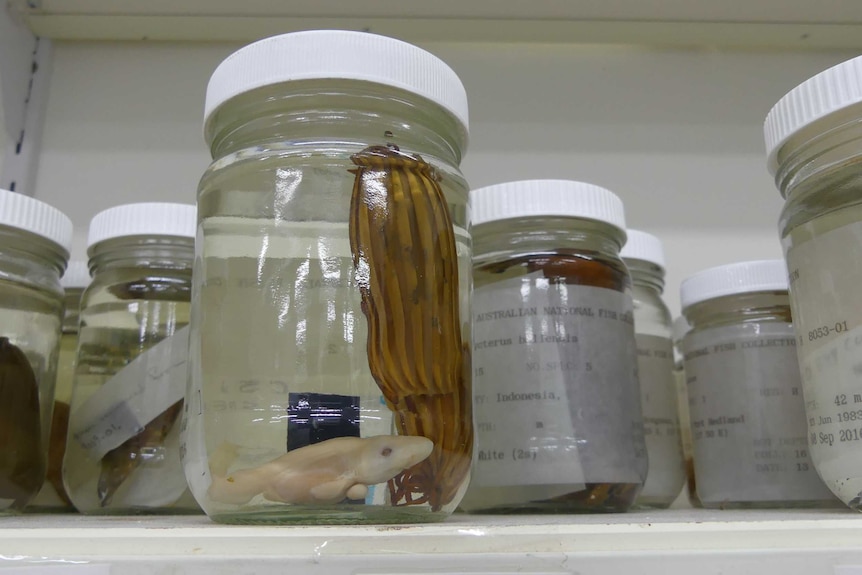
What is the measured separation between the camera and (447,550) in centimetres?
24

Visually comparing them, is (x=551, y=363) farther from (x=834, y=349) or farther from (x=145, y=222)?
(x=145, y=222)

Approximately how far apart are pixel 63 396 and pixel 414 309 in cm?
33

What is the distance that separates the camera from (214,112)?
14.5 inches

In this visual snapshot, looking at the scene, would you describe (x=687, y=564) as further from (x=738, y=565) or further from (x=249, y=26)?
(x=249, y=26)

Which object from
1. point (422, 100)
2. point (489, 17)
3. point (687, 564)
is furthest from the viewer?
point (489, 17)

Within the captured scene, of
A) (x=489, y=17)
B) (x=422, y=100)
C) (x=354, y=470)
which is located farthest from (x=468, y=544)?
(x=489, y=17)

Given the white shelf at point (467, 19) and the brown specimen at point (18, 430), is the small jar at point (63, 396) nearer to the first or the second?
the brown specimen at point (18, 430)

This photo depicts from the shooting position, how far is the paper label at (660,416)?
512 mm

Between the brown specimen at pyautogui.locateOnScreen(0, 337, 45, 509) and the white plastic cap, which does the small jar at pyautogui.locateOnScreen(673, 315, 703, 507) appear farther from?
the brown specimen at pyautogui.locateOnScreen(0, 337, 45, 509)

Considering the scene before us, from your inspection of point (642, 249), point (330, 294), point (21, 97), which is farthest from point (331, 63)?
point (21, 97)

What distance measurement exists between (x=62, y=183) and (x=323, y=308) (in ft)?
1.45

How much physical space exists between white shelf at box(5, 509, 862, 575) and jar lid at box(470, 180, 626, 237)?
226 mm

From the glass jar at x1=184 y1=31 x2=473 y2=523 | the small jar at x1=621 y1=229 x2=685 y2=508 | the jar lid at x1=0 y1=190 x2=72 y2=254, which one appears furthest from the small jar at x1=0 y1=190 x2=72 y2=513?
the small jar at x1=621 y1=229 x2=685 y2=508

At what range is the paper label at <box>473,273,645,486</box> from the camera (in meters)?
0.40
